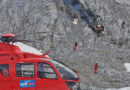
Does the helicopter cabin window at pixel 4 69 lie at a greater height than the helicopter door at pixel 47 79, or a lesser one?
greater

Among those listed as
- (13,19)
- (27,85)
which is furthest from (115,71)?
(13,19)

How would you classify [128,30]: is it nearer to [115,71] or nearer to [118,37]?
[118,37]

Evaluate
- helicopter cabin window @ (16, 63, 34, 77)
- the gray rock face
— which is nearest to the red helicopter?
helicopter cabin window @ (16, 63, 34, 77)

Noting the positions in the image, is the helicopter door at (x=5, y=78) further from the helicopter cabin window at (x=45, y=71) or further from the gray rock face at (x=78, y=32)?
the gray rock face at (x=78, y=32)

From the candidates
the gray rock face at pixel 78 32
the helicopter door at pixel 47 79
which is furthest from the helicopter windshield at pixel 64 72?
the gray rock face at pixel 78 32

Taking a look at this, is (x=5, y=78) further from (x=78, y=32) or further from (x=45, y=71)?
(x=78, y=32)

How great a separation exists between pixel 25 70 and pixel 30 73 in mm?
265

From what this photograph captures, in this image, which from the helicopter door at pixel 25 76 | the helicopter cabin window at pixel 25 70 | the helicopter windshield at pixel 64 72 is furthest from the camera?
the helicopter windshield at pixel 64 72

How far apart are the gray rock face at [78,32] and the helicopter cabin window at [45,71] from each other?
5.74m

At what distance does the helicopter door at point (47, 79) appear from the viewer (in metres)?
7.94

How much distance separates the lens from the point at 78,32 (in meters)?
17.8

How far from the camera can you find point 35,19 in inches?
718

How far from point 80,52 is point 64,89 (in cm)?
844

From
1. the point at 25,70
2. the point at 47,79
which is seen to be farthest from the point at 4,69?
the point at 47,79
